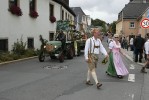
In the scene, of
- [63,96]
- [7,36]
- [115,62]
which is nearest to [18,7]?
[7,36]

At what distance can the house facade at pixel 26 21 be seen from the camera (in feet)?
68.0

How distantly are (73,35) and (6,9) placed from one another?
20.3 ft

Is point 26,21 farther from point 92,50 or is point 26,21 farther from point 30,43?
point 92,50

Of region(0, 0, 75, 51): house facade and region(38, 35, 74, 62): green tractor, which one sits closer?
region(38, 35, 74, 62): green tractor

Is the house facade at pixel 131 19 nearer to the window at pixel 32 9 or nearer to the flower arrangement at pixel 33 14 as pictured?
the window at pixel 32 9

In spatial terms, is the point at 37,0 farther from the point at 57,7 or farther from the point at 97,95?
the point at 97,95

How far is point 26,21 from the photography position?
24125 mm

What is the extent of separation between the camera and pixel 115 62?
13.0 meters

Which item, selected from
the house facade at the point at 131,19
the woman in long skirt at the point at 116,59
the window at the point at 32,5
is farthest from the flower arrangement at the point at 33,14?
the house facade at the point at 131,19

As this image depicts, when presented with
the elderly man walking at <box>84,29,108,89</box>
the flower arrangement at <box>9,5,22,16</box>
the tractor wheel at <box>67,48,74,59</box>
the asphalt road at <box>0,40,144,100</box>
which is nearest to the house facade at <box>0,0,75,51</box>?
the flower arrangement at <box>9,5,22,16</box>

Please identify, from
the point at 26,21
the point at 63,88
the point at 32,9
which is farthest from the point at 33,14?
the point at 63,88

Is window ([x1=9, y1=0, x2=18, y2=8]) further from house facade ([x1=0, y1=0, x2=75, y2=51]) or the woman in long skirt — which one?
the woman in long skirt

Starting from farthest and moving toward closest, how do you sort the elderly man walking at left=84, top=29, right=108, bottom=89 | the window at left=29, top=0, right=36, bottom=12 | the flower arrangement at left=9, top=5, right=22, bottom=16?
the window at left=29, top=0, right=36, bottom=12
the flower arrangement at left=9, top=5, right=22, bottom=16
the elderly man walking at left=84, top=29, right=108, bottom=89

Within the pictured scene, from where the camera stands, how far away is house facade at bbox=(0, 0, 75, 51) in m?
20.7
